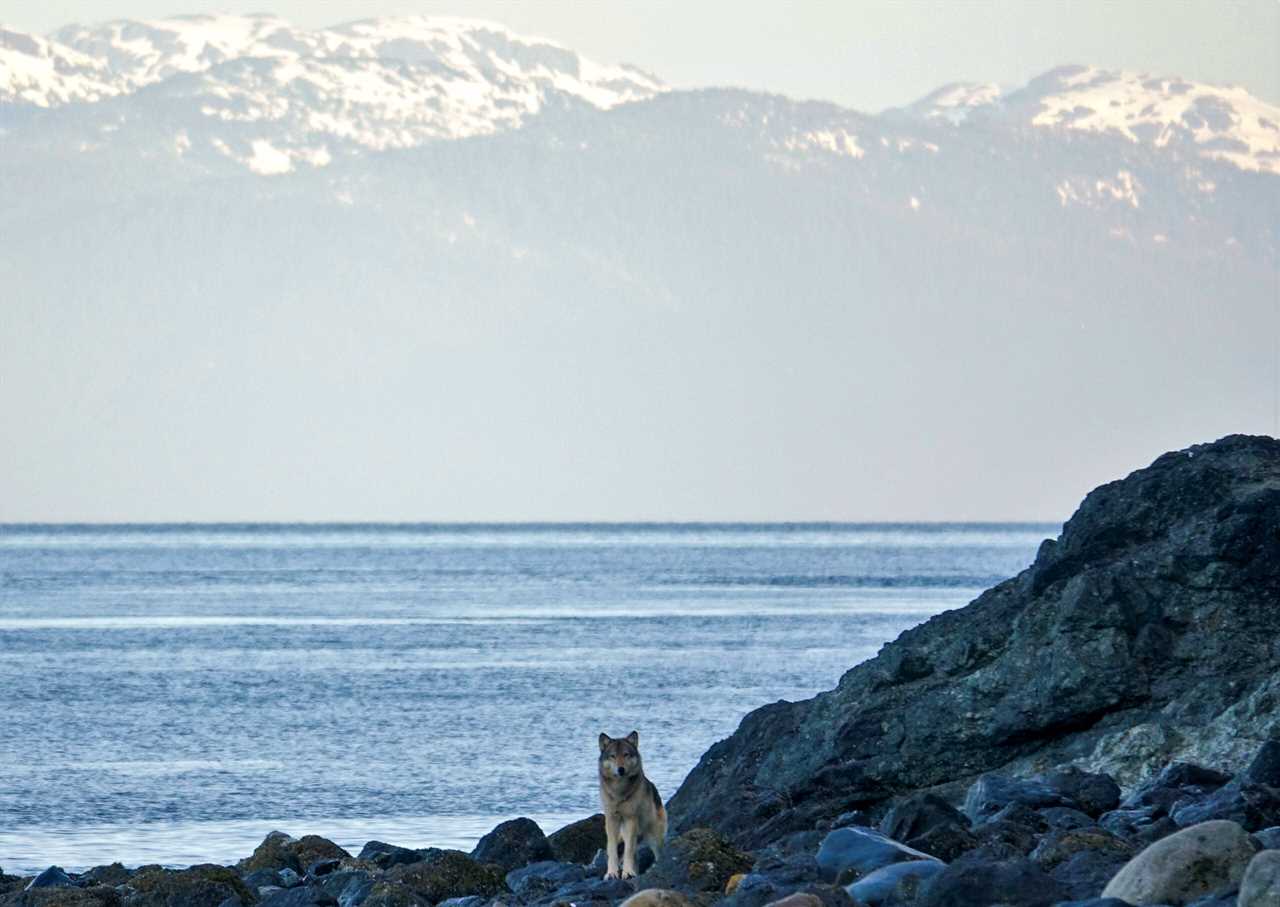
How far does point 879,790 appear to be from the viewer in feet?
67.2

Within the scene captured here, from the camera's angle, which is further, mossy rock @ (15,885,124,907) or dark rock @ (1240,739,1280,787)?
mossy rock @ (15,885,124,907)

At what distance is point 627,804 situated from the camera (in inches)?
695

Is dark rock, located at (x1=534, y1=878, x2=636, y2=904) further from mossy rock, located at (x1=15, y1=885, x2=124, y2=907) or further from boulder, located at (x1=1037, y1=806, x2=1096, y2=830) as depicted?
mossy rock, located at (x1=15, y1=885, x2=124, y2=907)

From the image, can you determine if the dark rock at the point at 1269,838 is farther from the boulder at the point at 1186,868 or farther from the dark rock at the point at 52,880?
the dark rock at the point at 52,880

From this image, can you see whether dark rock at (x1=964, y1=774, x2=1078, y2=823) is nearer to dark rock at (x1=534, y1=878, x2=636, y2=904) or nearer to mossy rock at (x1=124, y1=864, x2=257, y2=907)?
dark rock at (x1=534, y1=878, x2=636, y2=904)

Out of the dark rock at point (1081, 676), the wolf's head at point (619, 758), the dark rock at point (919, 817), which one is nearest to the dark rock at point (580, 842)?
the dark rock at point (1081, 676)

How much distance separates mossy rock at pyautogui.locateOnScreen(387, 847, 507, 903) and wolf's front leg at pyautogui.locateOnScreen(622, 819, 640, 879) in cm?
141

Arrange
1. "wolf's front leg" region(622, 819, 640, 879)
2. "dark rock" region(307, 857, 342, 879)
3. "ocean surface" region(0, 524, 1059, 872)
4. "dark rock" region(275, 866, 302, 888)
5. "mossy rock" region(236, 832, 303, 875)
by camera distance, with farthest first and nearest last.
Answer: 1. "ocean surface" region(0, 524, 1059, 872)
2. "mossy rock" region(236, 832, 303, 875)
3. "dark rock" region(307, 857, 342, 879)
4. "dark rock" region(275, 866, 302, 888)
5. "wolf's front leg" region(622, 819, 640, 879)

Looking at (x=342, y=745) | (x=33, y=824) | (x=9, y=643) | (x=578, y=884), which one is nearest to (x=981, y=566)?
(x=9, y=643)

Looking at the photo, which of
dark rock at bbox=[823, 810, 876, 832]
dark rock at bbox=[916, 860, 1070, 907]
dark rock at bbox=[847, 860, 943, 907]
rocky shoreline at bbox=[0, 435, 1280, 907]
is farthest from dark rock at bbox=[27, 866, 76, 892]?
dark rock at bbox=[916, 860, 1070, 907]

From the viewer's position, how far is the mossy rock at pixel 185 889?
18406 mm

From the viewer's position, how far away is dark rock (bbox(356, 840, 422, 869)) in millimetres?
21484

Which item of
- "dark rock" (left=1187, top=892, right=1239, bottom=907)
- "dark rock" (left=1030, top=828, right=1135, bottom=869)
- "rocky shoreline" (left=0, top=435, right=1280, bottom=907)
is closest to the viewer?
"dark rock" (left=1187, top=892, right=1239, bottom=907)

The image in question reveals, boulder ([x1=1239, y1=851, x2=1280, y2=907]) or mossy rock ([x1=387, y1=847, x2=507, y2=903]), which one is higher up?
A: boulder ([x1=1239, y1=851, x2=1280, y2=907])
